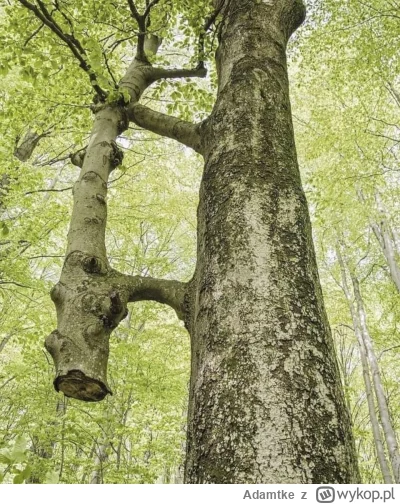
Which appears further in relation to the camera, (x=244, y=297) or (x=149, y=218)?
(x=149, y=218)

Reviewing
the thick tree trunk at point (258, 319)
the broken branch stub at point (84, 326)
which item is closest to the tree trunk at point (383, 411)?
the broken branch stub at point (84, 326)

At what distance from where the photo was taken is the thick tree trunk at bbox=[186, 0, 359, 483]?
903 mm

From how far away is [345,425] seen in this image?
1012mm

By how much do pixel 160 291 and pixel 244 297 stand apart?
2.15 ft

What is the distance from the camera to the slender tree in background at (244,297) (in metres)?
0.92

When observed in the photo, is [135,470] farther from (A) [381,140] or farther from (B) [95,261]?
(A) [381,140]

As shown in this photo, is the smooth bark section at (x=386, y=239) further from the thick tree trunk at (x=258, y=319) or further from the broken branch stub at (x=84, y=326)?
the broken branch stub at (x=84, y=326)

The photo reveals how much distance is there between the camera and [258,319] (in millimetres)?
1099

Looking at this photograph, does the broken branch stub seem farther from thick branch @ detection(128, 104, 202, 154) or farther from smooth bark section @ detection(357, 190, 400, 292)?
smooth bark section @ detection(357, 190, 400, 292)

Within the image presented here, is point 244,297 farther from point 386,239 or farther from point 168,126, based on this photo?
point 386,239

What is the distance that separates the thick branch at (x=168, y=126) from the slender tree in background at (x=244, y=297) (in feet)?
0.04
